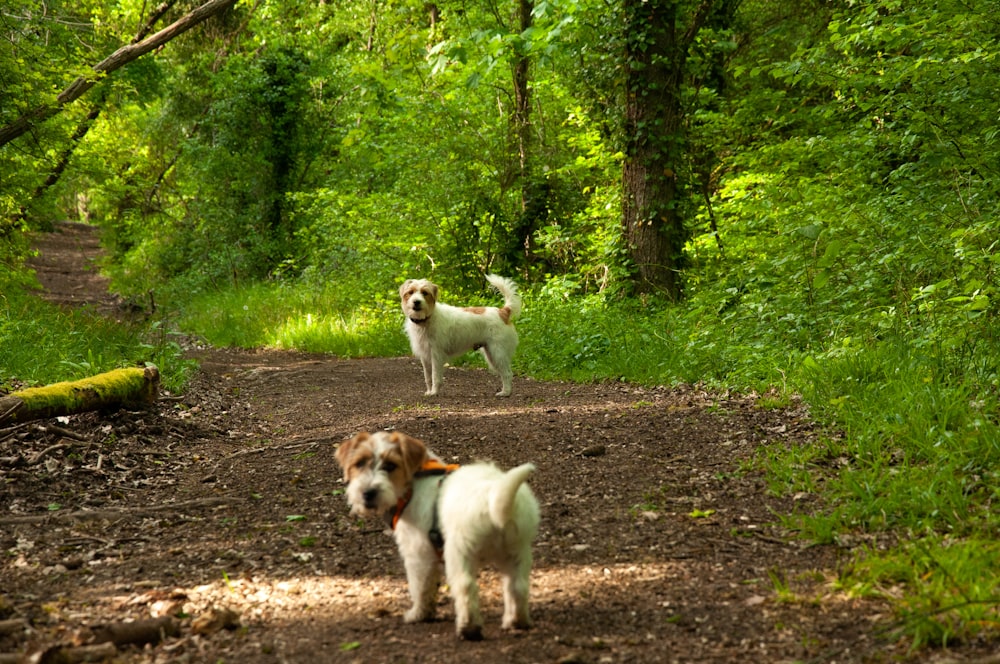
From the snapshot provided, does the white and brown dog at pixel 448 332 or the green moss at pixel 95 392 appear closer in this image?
the green moss at pixel 95 392

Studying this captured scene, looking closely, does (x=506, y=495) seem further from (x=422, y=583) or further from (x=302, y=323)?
(x=302, y=323)

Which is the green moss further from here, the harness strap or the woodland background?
the harness strap

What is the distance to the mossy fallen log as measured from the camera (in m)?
5.77

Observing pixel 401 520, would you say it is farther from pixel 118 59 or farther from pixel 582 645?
pixel 118 59

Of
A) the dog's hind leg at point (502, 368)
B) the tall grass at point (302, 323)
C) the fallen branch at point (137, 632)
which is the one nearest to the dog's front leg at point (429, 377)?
the dog's hind leg at point (502, 368)

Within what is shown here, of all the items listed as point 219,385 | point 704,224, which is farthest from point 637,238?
point 219,385

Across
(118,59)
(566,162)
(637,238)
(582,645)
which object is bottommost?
(582,645)

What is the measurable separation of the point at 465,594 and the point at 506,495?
0.46 m

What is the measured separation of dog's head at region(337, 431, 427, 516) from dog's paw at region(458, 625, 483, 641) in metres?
0.57

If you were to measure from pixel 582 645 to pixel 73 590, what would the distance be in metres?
2.45

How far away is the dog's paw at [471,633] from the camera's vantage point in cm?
298

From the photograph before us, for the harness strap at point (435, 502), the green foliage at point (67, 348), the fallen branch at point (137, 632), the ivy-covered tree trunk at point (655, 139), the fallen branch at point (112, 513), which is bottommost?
the fallen branch at point (137, 632)

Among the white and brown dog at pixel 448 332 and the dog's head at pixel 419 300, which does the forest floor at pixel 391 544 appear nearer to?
the white and brown dog at pixel 448 332

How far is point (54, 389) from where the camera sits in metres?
6.14
